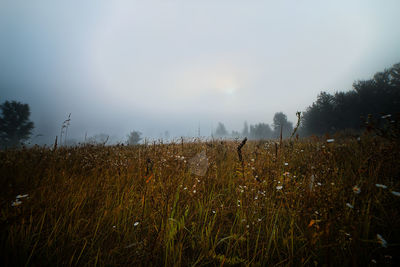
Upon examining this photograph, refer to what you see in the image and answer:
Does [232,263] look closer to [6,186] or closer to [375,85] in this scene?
[6,186]

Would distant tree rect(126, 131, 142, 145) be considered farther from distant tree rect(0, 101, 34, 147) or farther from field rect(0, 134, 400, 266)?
distant tree rect(0, 101, 34, 147)

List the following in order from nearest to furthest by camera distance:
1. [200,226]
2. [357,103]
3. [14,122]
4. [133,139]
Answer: [200,226] → [357,103] → [14,122] → [133,139]

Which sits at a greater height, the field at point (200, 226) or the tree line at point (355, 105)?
the tree line at point (355, 105)

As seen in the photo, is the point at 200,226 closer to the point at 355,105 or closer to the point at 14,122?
the point at 355,105

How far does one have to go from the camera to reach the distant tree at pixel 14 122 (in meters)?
45.1

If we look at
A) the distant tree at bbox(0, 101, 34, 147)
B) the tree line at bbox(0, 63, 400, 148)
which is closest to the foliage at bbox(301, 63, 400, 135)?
the tree line at bbox(0, 63, 400, 148)

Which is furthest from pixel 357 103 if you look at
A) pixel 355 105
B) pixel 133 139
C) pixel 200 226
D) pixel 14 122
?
Answer: pixel 14 122

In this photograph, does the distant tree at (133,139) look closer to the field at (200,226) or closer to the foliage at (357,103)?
the field at (200,226)

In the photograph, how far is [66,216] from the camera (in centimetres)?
164

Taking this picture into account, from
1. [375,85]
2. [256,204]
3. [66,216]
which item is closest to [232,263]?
[256,204]

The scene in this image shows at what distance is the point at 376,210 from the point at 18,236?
3874mm

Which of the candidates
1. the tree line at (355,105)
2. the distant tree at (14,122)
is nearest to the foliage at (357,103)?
the tree line at (355,105)

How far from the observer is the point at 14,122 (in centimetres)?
4662

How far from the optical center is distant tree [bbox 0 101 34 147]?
45062 millimetres
